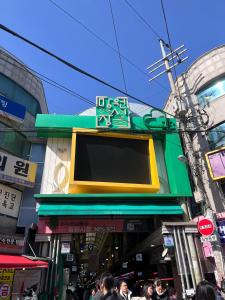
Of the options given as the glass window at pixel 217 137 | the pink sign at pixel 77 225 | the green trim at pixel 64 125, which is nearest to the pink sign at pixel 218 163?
the glass window at pixel 217 137

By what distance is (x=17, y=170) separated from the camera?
43.6ft

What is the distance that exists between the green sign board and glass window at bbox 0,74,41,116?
5.19 m

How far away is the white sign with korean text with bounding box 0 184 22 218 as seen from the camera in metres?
12.7

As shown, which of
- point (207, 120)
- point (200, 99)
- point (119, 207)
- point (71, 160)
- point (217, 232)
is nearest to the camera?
point (217, 232)

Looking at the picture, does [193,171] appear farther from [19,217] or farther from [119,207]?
[19,217]

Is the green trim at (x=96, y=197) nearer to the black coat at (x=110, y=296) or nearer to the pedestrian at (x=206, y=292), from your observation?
the black coat at (x=110, y=296)

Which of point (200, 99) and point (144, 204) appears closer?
point (144, 204)

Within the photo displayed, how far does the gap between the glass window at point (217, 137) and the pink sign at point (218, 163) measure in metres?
1.29

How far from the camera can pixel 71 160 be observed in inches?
502

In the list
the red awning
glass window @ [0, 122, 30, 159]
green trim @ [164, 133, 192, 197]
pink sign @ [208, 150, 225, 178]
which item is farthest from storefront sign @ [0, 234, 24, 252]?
pink sign @ [208, 150, 225, 178]

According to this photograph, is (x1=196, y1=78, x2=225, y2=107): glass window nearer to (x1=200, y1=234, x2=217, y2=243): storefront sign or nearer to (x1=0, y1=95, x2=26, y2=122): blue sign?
(x1=200, y1=234, x2=217, y2=243): storefront sign

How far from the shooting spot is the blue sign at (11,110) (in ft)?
48.5

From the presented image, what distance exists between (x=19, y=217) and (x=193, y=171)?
881 cm

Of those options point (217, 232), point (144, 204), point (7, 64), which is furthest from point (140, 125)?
point (7, 64)
